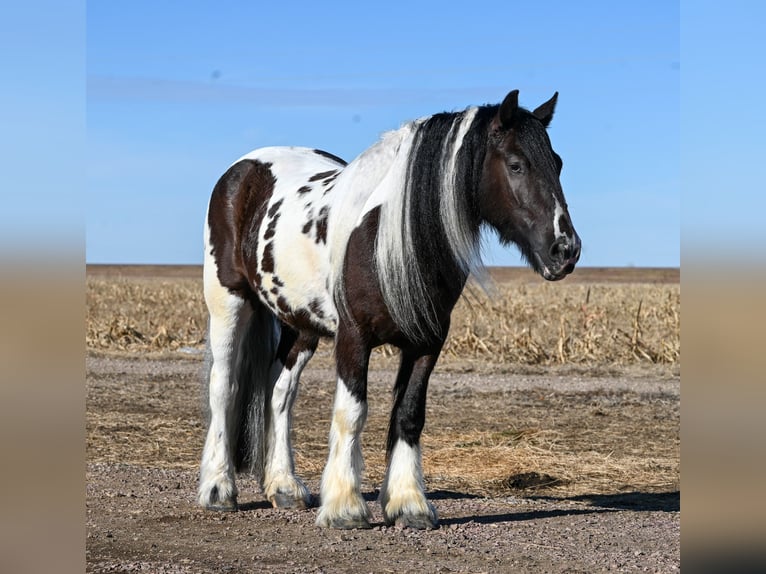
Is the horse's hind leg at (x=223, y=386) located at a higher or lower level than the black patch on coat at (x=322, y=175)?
lower

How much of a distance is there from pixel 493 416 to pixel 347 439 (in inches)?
251

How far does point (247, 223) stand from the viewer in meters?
7.67

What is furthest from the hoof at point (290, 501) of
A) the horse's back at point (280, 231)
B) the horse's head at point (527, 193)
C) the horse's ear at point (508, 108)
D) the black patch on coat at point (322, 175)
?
the horse's ear at point (508, 108)

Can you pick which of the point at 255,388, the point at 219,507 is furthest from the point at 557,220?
the point at 219,507

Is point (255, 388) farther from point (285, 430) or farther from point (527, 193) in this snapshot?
point (527, 193)

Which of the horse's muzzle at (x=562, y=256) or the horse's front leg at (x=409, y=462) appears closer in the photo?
the horse's muzzle at (x=562, y=256)

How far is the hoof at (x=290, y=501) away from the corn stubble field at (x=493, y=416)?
1406mm

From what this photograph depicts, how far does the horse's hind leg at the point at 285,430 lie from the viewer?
23.9ft

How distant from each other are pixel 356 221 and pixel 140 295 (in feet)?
93.7

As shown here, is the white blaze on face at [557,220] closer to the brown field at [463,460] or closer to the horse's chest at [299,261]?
the brown field at [463,460]

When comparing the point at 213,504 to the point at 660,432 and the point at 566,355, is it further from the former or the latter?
the point at 566,355

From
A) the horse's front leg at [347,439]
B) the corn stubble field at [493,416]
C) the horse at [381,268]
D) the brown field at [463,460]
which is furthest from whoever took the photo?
the corn stubble field at [493,416]

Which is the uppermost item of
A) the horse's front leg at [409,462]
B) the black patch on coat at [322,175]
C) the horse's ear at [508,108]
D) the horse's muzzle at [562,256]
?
the horse's ear at [508,108]
